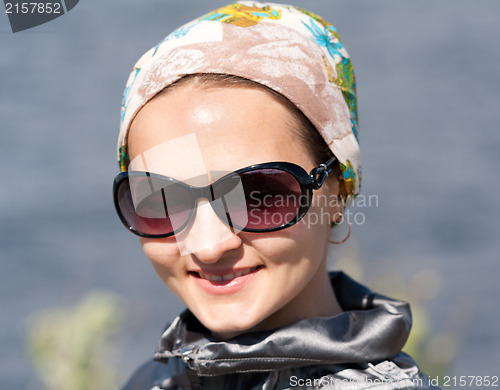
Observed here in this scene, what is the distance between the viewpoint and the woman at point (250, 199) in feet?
7.87

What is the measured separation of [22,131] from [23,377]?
6665mm

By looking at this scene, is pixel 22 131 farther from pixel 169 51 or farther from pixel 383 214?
pixel 169 51

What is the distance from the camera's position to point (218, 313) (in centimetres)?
247

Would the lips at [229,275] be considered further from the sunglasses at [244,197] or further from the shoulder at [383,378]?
the shoulder at [383,378]

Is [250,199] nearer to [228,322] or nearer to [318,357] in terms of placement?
[228,322]

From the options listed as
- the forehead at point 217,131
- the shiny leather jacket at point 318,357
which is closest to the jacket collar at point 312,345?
the shiny leather jacket at point 318,357

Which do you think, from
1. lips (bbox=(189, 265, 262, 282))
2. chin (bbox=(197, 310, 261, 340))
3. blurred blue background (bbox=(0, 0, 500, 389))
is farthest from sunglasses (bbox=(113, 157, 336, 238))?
blurred blue background (bbox=(0, 0, 500, 389))

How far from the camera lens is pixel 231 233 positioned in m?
2.40

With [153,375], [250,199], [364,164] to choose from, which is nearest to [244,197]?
[250,199]

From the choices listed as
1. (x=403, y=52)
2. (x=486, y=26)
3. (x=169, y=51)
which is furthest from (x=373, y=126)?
(x=169, y=51)

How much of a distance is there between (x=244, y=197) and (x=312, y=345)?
53 centimetres

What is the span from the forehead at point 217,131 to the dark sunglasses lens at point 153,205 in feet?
0.20

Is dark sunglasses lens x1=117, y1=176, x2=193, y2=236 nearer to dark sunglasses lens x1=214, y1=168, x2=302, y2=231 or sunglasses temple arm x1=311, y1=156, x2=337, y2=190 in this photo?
dark sunglasses lens x1=214, y1=168, x2=302, y2=231

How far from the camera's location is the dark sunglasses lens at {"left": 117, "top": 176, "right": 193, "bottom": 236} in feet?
8.02
